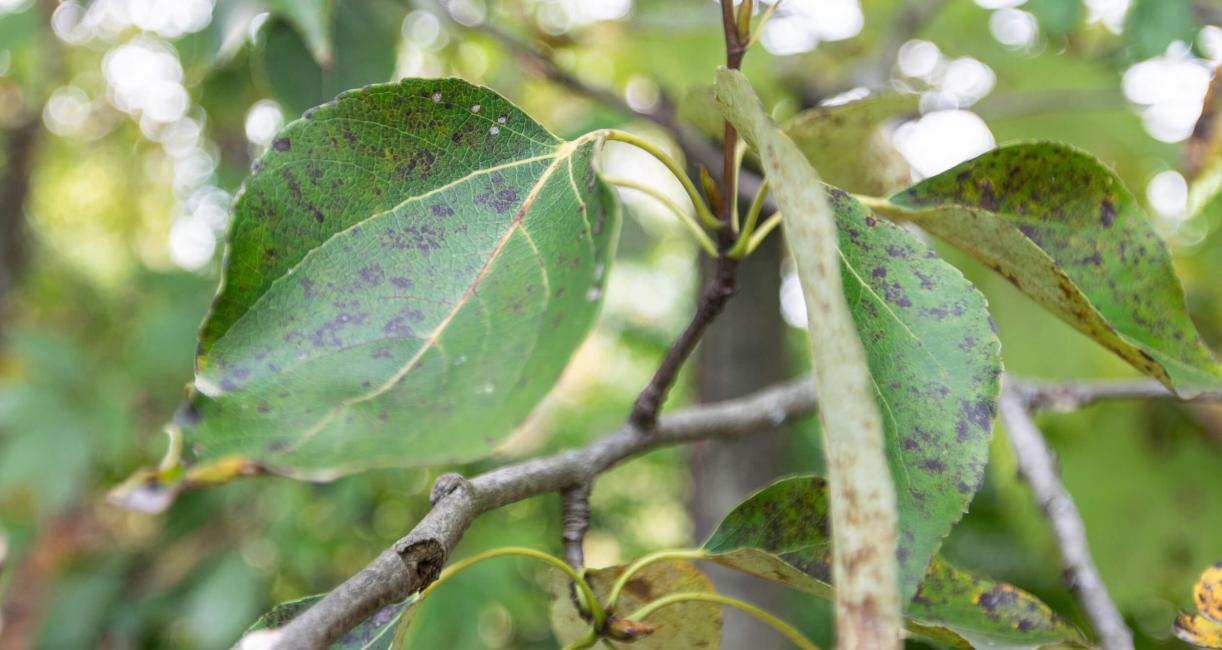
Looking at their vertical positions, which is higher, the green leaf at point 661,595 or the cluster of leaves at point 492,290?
the cluster of leaves at point 492,290

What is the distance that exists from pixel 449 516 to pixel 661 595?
150 millimetres

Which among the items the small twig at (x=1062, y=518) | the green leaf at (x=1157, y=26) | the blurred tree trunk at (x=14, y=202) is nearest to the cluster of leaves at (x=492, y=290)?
the small twig at (x=1062, y=518)

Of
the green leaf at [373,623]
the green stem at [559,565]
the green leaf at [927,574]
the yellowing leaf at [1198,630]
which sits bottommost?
the green leaf at [373,623]

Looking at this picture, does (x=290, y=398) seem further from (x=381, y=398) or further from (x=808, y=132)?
(x=808, y=132)

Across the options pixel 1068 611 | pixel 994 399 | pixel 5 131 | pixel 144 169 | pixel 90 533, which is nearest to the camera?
pixel 994 399

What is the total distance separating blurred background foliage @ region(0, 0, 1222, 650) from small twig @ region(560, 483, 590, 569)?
0.39 m

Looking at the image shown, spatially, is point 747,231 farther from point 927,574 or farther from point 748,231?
point 927,574

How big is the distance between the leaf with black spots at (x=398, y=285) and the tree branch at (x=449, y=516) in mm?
35

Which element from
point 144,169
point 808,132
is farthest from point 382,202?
point 144,169

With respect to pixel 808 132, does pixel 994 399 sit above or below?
below

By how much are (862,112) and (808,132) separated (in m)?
Result: 0.03

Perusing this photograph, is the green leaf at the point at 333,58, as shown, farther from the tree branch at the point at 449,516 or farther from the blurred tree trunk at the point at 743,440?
the blurred tree trunk at the point at 743,440

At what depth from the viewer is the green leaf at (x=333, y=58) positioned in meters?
0.87

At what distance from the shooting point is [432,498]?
37cm
